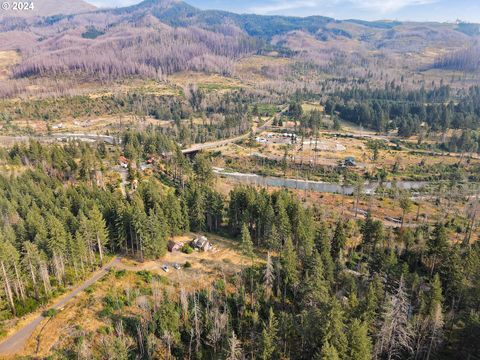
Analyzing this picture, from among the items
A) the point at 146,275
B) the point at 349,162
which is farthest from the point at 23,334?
the point at 349,162

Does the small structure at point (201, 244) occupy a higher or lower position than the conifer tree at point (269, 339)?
lower

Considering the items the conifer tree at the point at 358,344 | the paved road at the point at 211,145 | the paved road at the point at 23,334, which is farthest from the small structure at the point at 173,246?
the paved road at the point at 211,145

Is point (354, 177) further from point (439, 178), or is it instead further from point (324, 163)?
point (439, 178)

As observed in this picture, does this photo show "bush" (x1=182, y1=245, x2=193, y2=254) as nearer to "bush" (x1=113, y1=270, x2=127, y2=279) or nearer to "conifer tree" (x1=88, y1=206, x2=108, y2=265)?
"bush" (x1=113, y1=270, x2=127, y2=279)

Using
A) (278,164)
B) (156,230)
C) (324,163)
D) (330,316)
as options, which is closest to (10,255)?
(156,230)

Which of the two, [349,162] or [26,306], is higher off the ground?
[26,306]

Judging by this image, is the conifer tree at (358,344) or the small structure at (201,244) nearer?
the conifer tree at (358,344)

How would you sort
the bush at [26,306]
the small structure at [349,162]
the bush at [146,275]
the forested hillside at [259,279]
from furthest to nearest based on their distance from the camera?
the small structure at [349,162], the bush at [146,275], the bush at [26,306], the forested hillside at [259,279]

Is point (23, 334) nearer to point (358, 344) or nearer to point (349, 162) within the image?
point (358, 344)

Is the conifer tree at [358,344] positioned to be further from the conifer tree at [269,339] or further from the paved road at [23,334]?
the paved road at [23,334]
